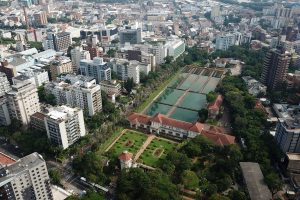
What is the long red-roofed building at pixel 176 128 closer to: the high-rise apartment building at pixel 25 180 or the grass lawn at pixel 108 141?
the grass lawn at pixel 108 141

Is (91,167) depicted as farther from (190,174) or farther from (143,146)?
(190,174)

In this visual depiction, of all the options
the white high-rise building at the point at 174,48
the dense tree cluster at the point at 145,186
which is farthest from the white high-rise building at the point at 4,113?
the white high-rise building at the point at 174,48

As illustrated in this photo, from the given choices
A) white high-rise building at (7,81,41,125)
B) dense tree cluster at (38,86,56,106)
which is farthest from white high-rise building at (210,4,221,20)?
white high-rise building at (7,81,41,125)

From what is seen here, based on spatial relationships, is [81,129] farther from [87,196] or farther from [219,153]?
[219,153]

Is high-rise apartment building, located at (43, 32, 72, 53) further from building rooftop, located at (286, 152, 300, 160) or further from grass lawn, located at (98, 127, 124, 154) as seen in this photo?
building rooftop, located at (286, 152, 300, 160)

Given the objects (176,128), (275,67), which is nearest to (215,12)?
(275,67)

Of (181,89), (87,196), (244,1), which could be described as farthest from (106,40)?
(244,1)
